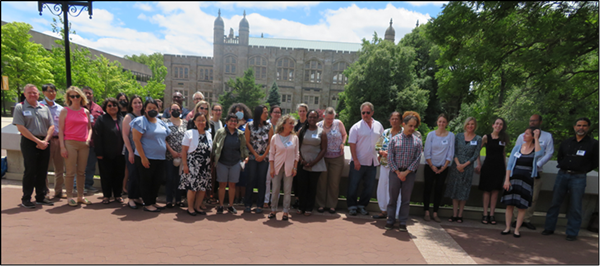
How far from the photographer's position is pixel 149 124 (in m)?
4.95

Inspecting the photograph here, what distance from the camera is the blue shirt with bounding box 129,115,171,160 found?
4.83 m

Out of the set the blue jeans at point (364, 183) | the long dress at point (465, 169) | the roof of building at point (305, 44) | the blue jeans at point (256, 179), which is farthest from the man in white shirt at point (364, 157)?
the roof of building at point (305, 44)

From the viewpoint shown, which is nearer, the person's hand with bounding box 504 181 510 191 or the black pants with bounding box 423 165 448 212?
the person's hand with bounding box 504 181 510 191

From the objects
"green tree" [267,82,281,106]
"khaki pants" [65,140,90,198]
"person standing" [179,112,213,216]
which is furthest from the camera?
"green tree" [267,82,281,106]

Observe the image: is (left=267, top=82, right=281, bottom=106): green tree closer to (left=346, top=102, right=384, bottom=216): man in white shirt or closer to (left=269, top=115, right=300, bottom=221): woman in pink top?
(left=346, top=102, right=384, bottom=216): man in white shirt

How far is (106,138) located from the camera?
518cm

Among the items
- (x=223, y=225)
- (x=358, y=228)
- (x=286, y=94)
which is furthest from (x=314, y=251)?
(x=286, y=94)

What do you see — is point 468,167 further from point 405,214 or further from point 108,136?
point 108,136

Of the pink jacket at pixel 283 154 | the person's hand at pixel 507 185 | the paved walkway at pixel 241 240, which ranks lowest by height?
the paved walkway at pixel 241 240

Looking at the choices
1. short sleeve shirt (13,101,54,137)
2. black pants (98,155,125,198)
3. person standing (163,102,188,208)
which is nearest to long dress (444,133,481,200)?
person standing (163,102,188,208)

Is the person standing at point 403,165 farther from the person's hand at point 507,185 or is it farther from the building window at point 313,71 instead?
the building window at point 313,71

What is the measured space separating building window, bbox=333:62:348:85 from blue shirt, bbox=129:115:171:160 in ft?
157

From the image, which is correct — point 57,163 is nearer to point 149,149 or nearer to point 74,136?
point 74,136

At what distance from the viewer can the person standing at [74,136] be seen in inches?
194
